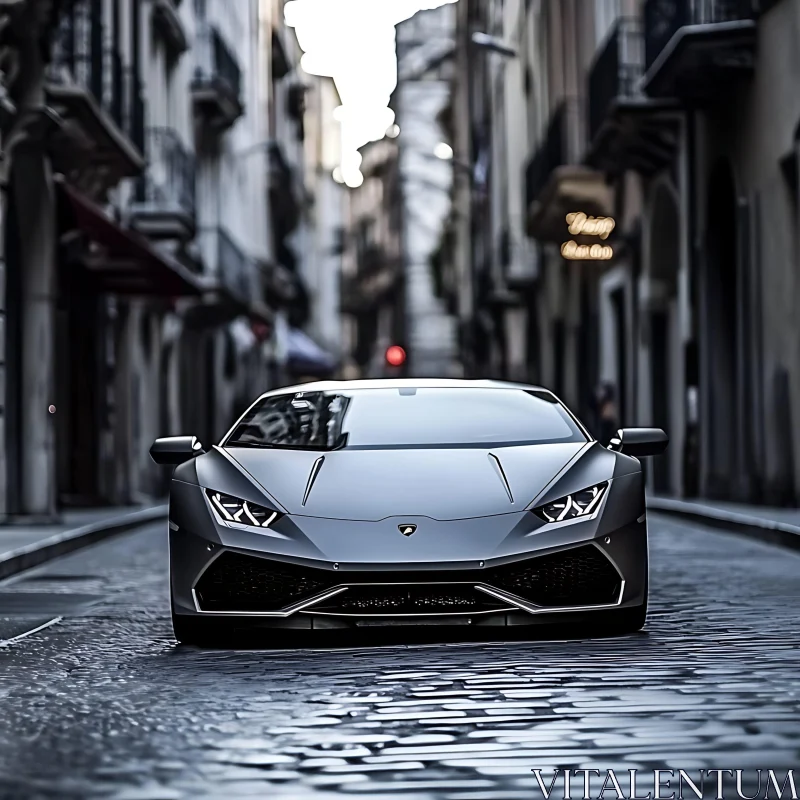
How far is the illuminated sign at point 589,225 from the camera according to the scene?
30.3 metres

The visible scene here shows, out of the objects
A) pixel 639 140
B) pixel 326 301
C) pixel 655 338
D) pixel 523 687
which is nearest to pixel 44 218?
pixel 639 140

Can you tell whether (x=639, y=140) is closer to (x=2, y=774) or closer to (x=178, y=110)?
(x=178, y=110)

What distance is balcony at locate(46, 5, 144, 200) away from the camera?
838 inches

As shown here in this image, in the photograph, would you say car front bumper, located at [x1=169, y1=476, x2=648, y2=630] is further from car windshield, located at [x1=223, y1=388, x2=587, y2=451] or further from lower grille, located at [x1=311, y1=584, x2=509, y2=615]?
car windshield, located at [x1=223, y1=388, x2=587, y2=451]

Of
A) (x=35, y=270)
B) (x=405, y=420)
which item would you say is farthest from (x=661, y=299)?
(x=405, y=420)

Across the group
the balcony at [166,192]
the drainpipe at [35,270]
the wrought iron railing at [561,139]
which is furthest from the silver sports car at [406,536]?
the wrought iron railing at [561,139]

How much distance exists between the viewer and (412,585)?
705 cm

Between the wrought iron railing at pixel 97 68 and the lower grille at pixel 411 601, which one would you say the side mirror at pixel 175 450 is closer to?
the lower grille at pixel 411 601

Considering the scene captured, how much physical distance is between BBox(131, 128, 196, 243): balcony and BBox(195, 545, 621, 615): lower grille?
22.5 metres

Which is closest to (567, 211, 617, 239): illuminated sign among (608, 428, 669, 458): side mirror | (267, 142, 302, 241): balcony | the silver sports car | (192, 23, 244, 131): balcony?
(192, 23, 244, 131): balcony

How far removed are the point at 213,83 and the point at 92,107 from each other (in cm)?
1619

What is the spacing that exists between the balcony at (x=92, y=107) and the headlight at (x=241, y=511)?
13082 mm

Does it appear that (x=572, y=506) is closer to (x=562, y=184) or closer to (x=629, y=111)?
(x=629, y=111)

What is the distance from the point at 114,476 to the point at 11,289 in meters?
6.53
